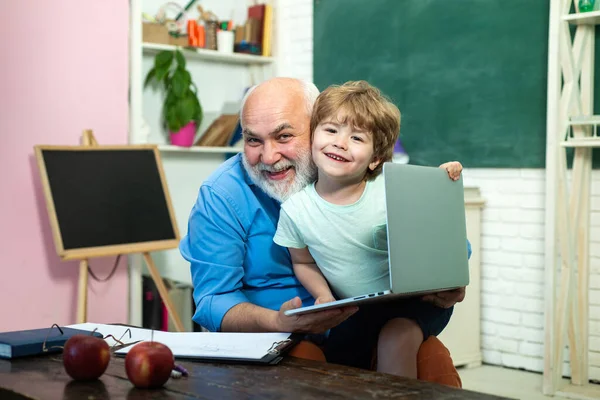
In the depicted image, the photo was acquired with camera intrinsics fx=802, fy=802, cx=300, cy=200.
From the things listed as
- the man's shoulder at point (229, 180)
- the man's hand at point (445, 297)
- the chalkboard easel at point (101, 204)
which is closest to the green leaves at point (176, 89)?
the chalkboard easel at point (101, 204)

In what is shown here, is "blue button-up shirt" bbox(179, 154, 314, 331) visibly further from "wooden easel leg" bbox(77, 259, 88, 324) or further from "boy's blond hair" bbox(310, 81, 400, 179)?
"wooden easel leg" bbox(77, 259, 88, 324)

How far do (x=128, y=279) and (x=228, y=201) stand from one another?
2.03 m

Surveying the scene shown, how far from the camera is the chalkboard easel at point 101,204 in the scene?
11.7 ft

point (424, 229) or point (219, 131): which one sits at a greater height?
point (219, 131)

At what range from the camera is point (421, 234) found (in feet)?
5.67

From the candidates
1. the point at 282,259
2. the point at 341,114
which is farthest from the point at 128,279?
the point at 341,114

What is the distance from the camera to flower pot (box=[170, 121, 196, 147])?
181 inches

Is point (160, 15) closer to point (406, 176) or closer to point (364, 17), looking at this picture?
point (364, 17)

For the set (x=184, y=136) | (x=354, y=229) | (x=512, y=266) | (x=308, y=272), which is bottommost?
(x=512, y=266)

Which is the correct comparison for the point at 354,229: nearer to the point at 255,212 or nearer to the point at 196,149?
the point at 255,212

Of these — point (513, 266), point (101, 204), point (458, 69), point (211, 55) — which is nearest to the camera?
point (101, 204)

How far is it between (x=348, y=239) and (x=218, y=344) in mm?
457

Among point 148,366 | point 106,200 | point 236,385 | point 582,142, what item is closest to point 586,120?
point 582,142

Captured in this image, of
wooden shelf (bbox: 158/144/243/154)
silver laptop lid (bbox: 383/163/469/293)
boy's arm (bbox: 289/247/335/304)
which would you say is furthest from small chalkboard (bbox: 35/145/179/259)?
silver laptop lid (bbox: 383/163/469/293)
